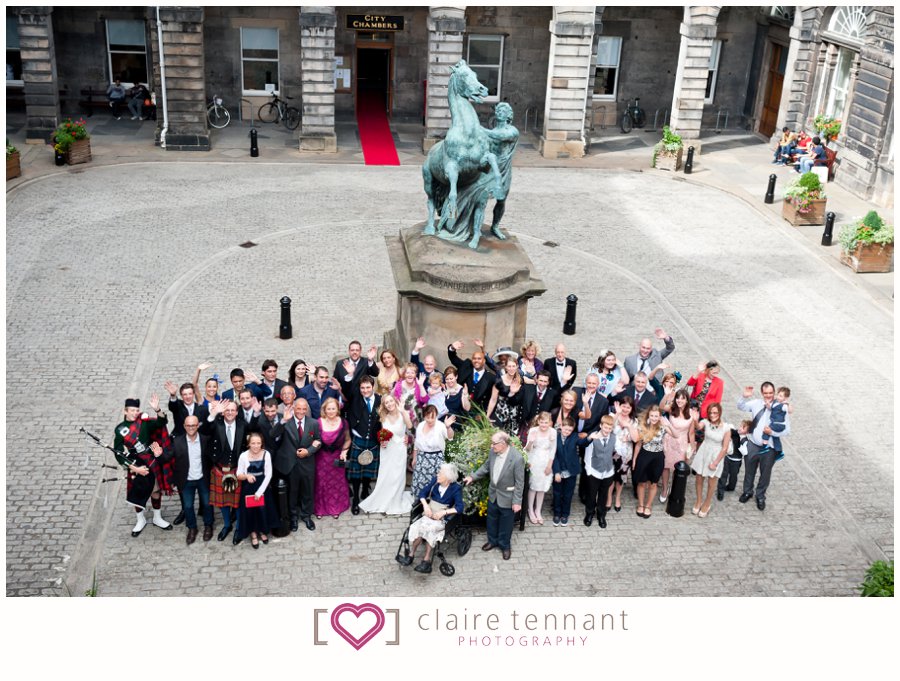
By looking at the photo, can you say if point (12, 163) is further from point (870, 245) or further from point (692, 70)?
point (870, 245)

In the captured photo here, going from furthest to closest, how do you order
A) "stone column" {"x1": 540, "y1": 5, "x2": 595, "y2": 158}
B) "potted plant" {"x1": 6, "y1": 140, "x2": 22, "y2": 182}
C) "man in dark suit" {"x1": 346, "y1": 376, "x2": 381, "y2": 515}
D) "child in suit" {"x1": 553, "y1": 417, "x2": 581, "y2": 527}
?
"stone column" {"x1": 540, "y1": 5, "x2": 595, "y2": 158}, "potted plant" {"x1": 6, "y1": 140, "x2": 22, "y2": 182}, "man in dark suit" {"x1": 346, "y1": 376, "x2": 381, "y2": 515}, "child in suit" {"x1": 553, "y1": 417, "x2": 581, "y2": 527}

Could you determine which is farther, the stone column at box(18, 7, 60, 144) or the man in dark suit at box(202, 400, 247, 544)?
the stone column at box(18, 7, 60, 144)

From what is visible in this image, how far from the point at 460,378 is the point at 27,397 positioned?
20.2ft

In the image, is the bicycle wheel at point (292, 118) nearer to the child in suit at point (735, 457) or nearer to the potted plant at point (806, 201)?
the potted plant at point (806, 201)

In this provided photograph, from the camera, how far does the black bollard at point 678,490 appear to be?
11.9m

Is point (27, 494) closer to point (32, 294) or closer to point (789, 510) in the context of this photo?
point (32, 294)

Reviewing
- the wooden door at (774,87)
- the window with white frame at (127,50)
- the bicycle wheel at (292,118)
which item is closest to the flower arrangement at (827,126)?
the wooden door at (774,87)

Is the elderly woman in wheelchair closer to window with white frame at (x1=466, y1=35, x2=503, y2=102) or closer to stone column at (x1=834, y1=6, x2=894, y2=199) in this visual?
stone column at (x1=834, y1=6, x2=894, y2=199)

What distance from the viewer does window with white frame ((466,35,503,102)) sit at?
32.1m

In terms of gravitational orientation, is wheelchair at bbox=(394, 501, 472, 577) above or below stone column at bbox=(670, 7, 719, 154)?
below

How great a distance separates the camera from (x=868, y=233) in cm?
2062

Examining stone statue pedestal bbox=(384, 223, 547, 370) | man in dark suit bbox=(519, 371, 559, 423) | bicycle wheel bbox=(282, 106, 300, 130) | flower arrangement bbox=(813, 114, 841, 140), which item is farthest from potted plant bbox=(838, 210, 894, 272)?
bicycle wheel bbox=(282, 106, 300, 130)

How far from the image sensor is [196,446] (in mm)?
10977
